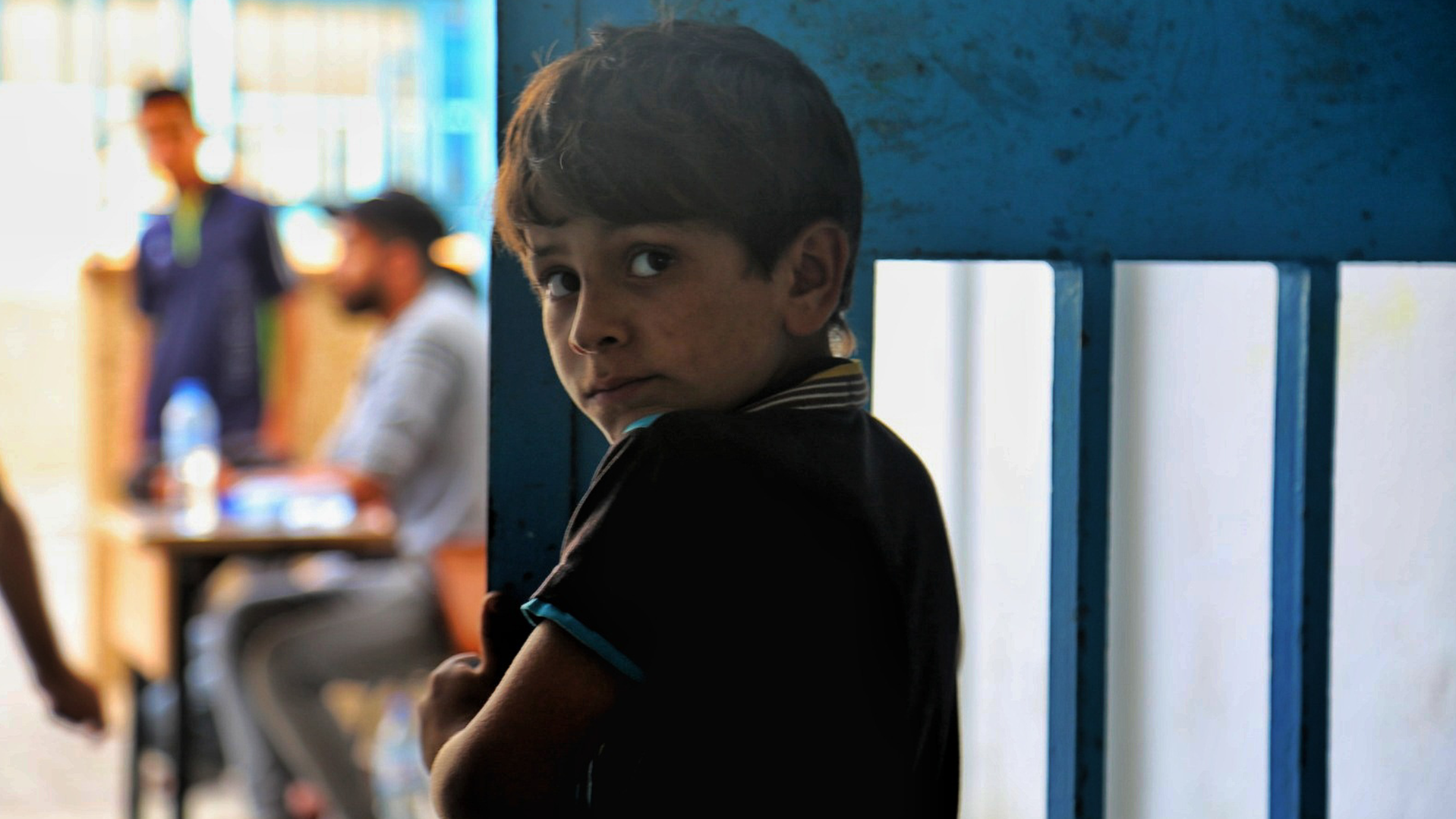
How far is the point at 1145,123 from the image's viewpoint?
89 centimetres

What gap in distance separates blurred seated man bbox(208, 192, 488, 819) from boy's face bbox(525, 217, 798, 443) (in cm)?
201

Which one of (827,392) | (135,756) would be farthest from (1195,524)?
(135,756)

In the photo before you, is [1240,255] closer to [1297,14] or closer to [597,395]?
[1297,14]

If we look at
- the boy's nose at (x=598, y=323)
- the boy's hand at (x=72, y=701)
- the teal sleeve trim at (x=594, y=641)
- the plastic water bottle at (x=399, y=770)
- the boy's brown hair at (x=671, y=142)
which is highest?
the boy's brown hair at (x=671, y=142)

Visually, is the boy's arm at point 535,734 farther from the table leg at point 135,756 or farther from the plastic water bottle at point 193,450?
the table leg at point 135,756

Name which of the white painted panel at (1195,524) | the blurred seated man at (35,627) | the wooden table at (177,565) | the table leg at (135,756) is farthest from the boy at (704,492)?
the table leg at (135,756)

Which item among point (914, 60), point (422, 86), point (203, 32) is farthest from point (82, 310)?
point (914, 60)

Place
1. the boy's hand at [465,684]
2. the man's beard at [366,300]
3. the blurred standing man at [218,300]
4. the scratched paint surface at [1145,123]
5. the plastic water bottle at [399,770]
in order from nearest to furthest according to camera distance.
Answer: the boy's hand at [465,684]
the scratched paint surface at [1145,123]
the man's beard at [366,300]
the plastic water bottle at [399,770]
the blurred standing man at [218,300]

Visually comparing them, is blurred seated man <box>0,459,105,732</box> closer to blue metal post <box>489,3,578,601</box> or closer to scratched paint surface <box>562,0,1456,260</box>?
blue metal post <box>489,3,578,601</box>

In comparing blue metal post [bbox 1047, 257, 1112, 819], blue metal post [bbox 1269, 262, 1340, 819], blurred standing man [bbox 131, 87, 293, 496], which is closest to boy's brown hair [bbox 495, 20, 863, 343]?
blue metal post [bbox 1047, 257, 1112, 819]

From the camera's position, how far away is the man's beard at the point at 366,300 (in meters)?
2.75

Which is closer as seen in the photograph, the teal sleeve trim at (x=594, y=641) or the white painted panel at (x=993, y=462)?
the teal sleeve trim at (x=594, y=641)

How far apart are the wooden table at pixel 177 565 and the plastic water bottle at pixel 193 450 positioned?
53 mm

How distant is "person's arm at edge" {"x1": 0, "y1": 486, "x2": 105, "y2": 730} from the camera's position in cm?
156
